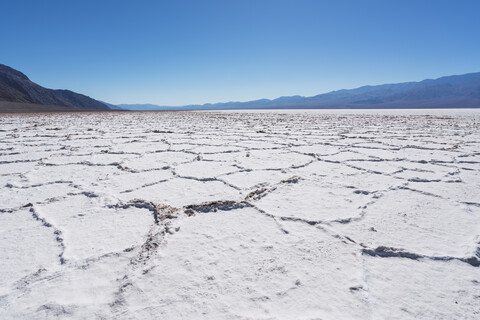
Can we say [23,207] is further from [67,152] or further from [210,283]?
[67,152]

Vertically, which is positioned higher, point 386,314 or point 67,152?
point 67,152

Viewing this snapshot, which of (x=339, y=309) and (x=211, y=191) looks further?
(x=211, y=191)

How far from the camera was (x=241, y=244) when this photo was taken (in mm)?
729

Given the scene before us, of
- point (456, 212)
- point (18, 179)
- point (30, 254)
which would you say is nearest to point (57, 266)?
point (30, 254)

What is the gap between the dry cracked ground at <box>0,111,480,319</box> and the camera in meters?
0.52

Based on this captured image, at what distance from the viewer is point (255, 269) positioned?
622mm

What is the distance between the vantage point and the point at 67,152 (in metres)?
2.08

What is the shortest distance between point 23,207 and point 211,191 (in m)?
0.69

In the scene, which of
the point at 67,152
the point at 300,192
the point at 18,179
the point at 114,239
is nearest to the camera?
the point at 114,239

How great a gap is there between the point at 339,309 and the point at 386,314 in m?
0.08

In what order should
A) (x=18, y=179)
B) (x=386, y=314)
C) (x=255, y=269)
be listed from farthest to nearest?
(x=18, y=179) < (x=255, y=269) < (x=386, y=314)

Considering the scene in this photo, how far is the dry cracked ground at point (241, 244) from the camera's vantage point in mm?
519

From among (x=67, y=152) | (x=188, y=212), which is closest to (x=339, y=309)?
(x=188, y=212)

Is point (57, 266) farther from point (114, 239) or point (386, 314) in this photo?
point (386, 314)
